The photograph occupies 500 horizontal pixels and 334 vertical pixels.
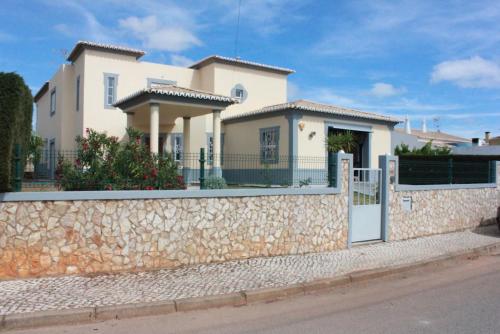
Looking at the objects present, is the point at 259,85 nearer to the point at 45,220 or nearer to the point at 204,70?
the point at 204,70

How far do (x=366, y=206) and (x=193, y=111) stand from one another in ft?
32.8

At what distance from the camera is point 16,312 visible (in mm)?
4973

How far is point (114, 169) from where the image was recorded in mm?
7672

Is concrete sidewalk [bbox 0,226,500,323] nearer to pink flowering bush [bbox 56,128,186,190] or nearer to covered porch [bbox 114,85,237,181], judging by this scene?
pink flowering bush [bbox 56,128,186,190]

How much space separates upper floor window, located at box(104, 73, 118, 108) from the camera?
19422 mm

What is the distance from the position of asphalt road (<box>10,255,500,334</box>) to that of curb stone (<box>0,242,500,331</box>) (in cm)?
11

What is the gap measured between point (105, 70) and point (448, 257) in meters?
16.0

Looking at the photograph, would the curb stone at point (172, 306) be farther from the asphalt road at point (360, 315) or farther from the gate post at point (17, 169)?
the gate post at point (17, 169)

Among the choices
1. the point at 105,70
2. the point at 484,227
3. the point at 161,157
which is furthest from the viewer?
the point at 105,70

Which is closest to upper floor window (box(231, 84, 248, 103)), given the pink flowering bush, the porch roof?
the porch roof

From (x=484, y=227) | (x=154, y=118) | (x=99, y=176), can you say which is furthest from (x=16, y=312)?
(x=484, y=227)

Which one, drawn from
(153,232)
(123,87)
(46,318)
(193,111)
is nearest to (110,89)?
(123,87)

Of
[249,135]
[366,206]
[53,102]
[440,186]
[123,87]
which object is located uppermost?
[123,87]

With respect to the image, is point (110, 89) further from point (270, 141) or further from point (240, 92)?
point (270, 141)
